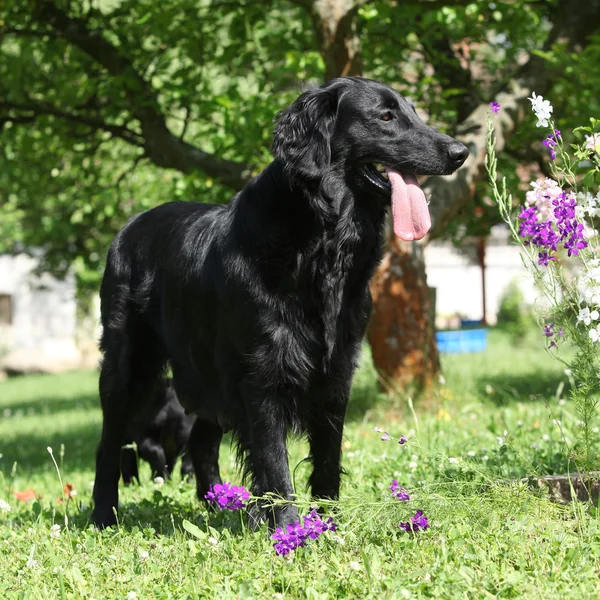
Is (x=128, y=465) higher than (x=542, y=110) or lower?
lower

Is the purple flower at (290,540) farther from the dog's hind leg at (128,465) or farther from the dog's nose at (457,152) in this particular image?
the dog's hind leg at (128,465)

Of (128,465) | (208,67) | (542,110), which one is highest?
(208,67)

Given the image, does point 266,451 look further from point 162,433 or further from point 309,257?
point 162,433

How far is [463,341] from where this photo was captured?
67.6 feet

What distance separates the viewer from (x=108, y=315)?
16.4ft

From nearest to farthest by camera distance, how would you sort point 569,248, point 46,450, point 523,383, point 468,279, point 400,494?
point 400,494, point 569,248, point 46,450, point 523,383, point 468,279

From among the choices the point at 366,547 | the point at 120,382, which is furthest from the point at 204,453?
the point at 366,547

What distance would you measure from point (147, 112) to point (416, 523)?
6.77 meters

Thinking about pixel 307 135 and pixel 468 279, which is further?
pixel 468 279

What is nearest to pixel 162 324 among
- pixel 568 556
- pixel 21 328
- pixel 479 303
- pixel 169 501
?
pixel 169 501

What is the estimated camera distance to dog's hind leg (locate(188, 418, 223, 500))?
523 centimetres

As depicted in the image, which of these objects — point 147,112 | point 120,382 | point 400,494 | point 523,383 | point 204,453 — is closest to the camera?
point 400,494

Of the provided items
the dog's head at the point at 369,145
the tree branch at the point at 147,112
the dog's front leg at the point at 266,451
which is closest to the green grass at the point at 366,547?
the dog's front leg at the point at 266,451

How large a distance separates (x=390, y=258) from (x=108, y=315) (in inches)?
160
